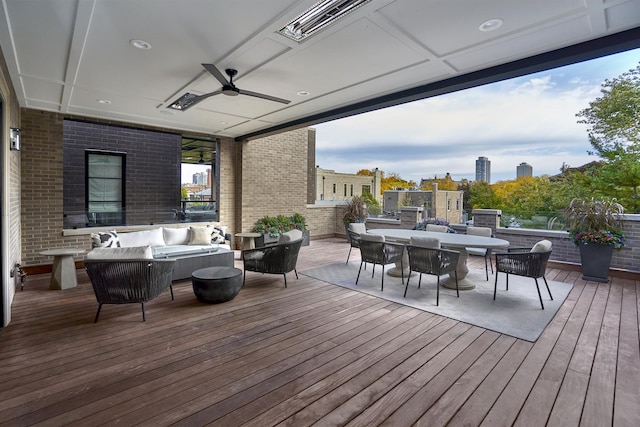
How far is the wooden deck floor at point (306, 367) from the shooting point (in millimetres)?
2020

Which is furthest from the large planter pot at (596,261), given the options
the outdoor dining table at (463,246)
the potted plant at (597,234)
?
the outdoor dining table at (463,246)

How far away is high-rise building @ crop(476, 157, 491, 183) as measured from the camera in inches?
792

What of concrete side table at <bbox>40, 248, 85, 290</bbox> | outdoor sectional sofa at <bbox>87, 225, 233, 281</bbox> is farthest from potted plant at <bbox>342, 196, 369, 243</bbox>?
concrete side table at <bbox>40, 248, 85, 290</bbox>

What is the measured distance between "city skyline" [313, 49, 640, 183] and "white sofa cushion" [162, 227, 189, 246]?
720cm

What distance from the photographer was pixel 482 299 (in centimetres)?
432

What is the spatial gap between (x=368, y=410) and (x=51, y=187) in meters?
6.92

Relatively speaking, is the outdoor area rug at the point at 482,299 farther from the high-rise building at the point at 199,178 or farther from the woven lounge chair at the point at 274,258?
the high-rise building at the point at 199,178

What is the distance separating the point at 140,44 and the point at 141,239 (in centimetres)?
363

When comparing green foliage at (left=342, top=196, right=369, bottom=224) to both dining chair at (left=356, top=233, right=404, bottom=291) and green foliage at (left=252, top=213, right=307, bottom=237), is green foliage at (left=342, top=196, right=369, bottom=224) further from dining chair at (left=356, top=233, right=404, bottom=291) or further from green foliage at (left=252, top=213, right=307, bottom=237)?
dining chair at (left=356, top=233, right=404, bottom=291)

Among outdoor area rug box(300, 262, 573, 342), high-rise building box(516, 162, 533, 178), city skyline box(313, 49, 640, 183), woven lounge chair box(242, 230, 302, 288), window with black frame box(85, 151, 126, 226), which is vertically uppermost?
city skyline box(313, 49, 640, 183)

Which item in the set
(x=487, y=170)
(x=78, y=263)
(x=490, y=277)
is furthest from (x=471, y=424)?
(x=487, y=170)

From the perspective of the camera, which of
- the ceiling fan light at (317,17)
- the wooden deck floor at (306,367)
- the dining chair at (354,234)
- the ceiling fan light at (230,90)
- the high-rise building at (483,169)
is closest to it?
the wooden deck floor at (306,367)

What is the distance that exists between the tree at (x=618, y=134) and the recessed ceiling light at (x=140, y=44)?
11.6 metres

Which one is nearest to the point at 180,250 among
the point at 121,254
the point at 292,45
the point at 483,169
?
the point at 121,254
